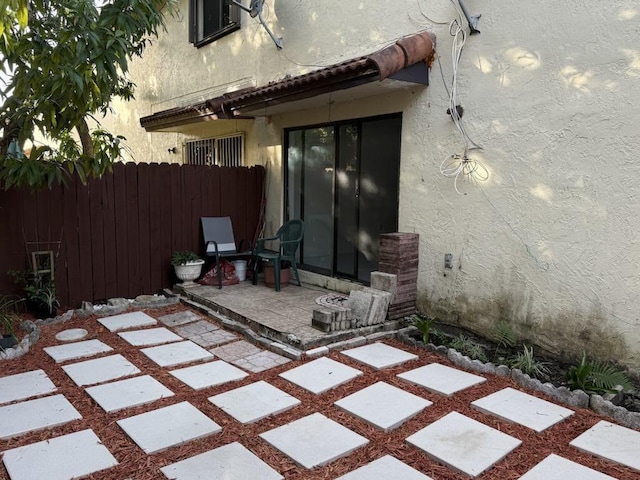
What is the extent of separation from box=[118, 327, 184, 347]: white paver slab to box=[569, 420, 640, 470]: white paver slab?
412 cm

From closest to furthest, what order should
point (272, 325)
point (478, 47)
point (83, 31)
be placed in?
1. point (83, 31)
2. point (478, 47)
3. point (272, 325)

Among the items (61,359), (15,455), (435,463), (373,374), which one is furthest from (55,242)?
(435,463)

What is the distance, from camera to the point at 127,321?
5.96 m

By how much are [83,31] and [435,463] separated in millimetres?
4359

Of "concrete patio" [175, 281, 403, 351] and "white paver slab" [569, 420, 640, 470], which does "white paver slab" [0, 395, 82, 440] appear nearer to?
"concrete patio" [175, 281, 403, 351]

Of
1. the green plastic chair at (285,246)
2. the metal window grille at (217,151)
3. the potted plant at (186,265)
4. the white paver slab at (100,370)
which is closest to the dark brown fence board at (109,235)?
the potted plant at (186,265)

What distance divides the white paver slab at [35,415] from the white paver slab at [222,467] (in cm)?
116

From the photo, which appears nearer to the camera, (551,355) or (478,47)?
(551,355)

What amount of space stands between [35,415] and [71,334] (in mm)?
2070

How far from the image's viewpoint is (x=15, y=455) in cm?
298

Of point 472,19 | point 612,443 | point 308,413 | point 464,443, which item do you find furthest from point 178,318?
point 472,19

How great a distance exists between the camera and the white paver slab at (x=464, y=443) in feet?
9.64

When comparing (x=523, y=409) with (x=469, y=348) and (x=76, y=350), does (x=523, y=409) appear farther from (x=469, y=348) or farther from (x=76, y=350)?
(x=76, y=350)

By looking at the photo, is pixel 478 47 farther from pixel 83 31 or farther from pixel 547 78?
pixel 83 31
